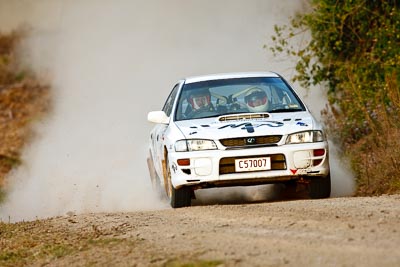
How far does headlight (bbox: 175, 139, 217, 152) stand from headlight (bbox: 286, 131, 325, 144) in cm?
77

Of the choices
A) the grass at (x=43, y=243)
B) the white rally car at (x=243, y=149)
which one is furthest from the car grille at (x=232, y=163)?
the grass at (x=43, y=243)

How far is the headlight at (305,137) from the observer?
11683 mm

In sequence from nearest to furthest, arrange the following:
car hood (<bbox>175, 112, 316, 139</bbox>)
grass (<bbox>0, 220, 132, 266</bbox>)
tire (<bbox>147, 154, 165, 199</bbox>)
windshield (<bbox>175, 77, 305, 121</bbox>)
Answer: grass (<bbox>0, 220, 132, 266</bbox>)
car hood (<bbox>175, 112, 316, 139</bbox>)
windshield (<bbox>175, 77, 305, 121</bbox>)
tire (<bbox>147, 154, 165, 199</bbox>)

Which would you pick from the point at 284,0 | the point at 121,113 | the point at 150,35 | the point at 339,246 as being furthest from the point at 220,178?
the point at 150,35

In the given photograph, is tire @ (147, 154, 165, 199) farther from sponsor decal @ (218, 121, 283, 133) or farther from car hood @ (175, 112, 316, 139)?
sponsor decal @ (218, 121, 283, 133)

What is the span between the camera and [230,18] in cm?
3088

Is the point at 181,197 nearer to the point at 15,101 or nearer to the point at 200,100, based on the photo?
the point at 200,100

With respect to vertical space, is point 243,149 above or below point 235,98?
below

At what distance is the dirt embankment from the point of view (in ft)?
25.6

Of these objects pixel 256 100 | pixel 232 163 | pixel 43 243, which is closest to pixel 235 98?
pixel 256 100

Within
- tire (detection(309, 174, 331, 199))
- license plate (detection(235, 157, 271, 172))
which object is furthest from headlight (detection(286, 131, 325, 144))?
tire (detection(309, 174, 331, 199))

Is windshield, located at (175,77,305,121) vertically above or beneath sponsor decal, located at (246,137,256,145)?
above

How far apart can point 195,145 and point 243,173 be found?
22.2 inches

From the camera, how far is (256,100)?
1280cm
